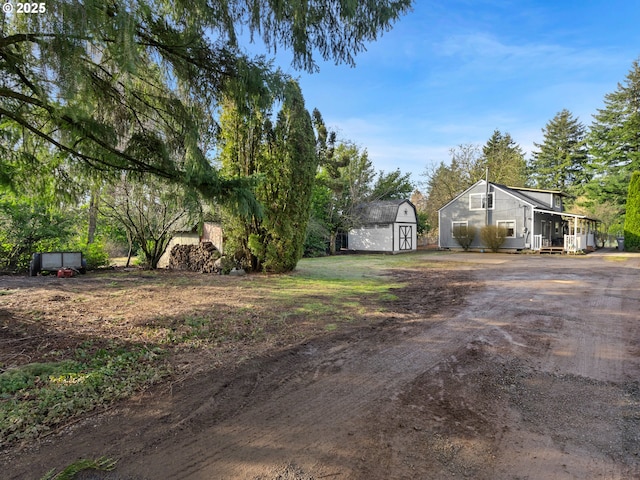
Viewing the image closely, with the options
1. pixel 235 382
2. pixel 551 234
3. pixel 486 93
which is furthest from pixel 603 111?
pixel 235 382

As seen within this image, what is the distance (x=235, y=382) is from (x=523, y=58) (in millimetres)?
12486

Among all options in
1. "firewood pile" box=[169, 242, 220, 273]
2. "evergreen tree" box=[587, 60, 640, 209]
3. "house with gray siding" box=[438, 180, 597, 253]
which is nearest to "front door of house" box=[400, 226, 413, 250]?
"house with gray siding" box=[438, 180, 597, 253]

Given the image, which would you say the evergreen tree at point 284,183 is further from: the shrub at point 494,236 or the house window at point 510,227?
the house window at point 510,227

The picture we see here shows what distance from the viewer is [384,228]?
24.4 meters

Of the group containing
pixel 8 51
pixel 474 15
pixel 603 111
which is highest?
pixel 603 111

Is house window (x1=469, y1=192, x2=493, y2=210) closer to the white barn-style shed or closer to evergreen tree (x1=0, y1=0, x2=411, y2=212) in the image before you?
the white barn-style shed

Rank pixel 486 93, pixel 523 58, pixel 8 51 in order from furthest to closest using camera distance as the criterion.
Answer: pixel 486 93 < pixel 523 58 < pixel 8 51

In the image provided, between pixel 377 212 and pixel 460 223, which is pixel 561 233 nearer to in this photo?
pixel 460 223

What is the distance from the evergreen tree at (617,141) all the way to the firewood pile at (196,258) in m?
34.2

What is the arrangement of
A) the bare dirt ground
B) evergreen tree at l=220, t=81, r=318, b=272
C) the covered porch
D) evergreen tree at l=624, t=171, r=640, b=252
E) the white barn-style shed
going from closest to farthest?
the bare dirt ground < evergreen tree at l=220, t=81, r=318, b=272 < the covered porch < evergreen tree at l=624, t=171, r=640, b=252 < the white barn-style shed

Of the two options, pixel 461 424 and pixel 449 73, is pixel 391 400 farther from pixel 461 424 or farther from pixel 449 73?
pixel 449 73

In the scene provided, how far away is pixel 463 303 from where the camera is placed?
6836mm

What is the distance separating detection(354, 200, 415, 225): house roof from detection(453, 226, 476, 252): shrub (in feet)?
15.1

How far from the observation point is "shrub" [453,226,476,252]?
24.7 m
